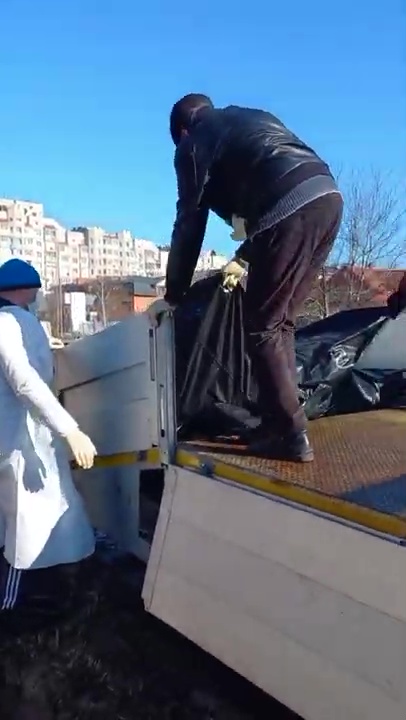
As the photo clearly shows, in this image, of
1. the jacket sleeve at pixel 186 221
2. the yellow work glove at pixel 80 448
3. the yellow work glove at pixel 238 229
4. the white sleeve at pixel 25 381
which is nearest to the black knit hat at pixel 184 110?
the jacket sleeve at pixel 186 221

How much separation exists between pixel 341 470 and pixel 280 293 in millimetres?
691

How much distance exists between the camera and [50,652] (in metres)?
3.17

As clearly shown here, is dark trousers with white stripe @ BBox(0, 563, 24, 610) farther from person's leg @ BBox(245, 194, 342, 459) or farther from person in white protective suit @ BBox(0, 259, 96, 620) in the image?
person's leg @ BBox(245, 194, 342, 459)

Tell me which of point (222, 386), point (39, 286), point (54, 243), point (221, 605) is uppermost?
point (54, 243)

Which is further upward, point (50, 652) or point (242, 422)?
point (242, 422)

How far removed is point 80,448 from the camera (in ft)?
10.2

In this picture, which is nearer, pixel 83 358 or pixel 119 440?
pixel 119 440

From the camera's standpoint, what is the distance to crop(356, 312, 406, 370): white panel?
4.58 metres

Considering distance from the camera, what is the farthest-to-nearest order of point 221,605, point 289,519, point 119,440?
point 119,440 < point 221,605 < point 289,519

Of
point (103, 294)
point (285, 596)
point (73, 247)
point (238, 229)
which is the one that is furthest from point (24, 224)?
point (285, 596)

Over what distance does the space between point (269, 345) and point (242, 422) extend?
27.0 inches

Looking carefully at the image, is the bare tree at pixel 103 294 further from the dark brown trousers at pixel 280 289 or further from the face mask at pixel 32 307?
the dark brown trousers at pixel 280 289

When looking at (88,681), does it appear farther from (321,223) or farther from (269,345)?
(321,223)

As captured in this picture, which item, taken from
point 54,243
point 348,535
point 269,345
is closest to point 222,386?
point 269,345
